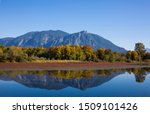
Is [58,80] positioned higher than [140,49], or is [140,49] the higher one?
[140,49]

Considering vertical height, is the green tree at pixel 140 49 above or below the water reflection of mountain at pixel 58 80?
above

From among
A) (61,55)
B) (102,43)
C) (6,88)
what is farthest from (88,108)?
(102,43)

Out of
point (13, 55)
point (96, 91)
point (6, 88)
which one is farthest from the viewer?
point (13, 55)

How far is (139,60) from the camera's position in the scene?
51.6 meters

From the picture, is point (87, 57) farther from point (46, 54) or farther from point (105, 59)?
point (46, 54)

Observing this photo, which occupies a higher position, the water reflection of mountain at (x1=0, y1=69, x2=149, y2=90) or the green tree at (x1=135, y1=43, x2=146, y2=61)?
the green tree at (x1=135, y1=43, x2=146, y2=61)

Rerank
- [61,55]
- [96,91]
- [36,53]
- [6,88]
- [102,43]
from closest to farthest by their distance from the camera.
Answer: [96,91], [6,88], [61,55], [36,53], [102,43]

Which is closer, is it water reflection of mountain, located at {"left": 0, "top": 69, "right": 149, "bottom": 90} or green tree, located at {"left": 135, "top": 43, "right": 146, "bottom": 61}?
water reflection of mountain, located at {"left": 0, "top": 69, "right": 149, "bottom": 90}

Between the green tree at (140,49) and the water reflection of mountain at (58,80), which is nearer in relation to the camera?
the water reflection of mountain at (58,80)

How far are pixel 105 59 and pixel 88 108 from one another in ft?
127

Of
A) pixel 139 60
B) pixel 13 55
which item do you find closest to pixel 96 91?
pixel 13 55

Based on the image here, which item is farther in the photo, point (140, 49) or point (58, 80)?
point (140, 49)

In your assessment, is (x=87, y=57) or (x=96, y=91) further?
(x=87, y=57)

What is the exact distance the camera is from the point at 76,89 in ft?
38.8
